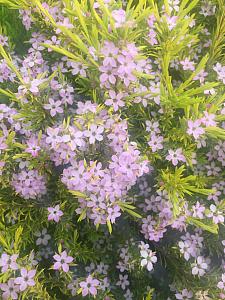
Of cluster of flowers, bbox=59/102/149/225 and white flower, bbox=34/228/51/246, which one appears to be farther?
white flower, bbox=34/228/51/246

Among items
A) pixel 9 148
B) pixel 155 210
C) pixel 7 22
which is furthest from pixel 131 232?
pixel 7 22

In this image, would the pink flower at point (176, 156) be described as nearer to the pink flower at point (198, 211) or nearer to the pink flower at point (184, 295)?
the pink flower at point (198, 211)

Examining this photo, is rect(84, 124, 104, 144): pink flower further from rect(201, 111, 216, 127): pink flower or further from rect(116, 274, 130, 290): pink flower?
rect(116, 274, 130, 290): pink flower

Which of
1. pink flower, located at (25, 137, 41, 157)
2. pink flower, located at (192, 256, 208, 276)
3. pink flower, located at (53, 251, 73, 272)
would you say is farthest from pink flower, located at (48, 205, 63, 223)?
pink flower, located at (192, 256, 208, 276)

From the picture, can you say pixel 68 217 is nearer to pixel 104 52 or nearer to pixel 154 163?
pixel 154 163

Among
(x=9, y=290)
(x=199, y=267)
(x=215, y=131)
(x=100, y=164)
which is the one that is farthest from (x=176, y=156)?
(x=9, y=290)

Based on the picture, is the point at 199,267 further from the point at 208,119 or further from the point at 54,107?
the point at 54,107
